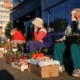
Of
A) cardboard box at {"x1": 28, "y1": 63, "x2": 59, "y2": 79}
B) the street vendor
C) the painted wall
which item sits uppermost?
the painted wall

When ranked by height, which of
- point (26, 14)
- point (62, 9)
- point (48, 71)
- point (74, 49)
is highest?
point (26, 14)

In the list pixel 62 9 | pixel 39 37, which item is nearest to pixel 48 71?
pixel 39 37

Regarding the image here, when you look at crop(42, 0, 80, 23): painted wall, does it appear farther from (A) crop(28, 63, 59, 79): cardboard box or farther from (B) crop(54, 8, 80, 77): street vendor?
(A) crop(28, 63, 59, 79): cardboard box

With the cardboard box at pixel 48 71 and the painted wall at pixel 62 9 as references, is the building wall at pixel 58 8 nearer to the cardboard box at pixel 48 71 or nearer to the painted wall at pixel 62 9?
the painted wall at pixel 62 9

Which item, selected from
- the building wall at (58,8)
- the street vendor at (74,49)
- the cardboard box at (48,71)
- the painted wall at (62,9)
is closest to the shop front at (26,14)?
the building wall at (58,8)

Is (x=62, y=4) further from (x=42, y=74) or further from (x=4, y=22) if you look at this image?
(x=4, y=22)

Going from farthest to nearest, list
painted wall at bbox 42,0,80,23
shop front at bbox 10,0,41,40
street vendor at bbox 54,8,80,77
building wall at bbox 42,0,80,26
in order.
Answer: shop front at bbox 10,0,41,40 < building wall at bbox 42,0,80,26 < painted wall at bbox 42,0,80,23 < street vendor at bbox 54,8,80,77

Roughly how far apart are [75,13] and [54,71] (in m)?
1.40

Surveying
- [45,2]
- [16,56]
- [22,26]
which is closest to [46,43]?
[16,56]

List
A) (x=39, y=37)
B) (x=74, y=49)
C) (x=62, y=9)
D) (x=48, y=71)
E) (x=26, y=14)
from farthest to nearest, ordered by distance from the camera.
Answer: (x=26, y=14)
(x=62, y=9)
(x=39, y=37)
(x=48, y=71)
(x=74, y=49)

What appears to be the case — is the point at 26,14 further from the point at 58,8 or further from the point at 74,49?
the point at 74,49

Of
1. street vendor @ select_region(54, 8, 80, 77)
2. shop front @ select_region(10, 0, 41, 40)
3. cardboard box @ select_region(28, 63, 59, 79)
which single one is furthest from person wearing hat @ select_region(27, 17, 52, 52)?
shop front @ select_region(10, 0, 41, 40)

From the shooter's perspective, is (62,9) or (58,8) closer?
(62,9)

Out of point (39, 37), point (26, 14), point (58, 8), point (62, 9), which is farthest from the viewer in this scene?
point (26, 14)
